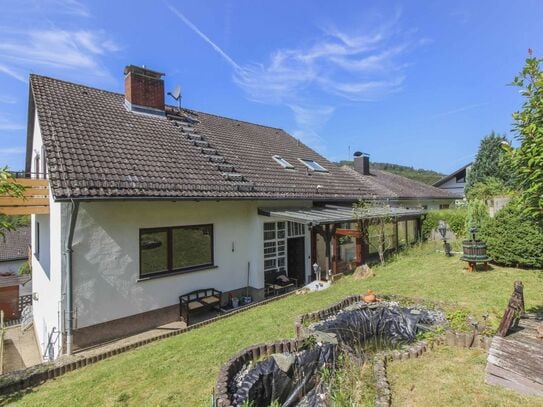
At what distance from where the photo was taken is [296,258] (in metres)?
15.2

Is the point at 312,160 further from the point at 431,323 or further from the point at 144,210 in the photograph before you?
the point at 431,323

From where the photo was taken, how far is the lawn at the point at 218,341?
18.0 feet

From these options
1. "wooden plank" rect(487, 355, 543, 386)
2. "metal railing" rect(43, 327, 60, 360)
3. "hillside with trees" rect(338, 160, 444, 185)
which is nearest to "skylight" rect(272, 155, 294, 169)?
"metal railing" rect(43, 327, 60, 360)

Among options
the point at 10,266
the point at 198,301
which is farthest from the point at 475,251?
the point at 10,266

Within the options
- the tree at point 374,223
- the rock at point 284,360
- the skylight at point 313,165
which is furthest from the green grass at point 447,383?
the skylight at point 313,165

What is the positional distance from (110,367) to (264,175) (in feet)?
32.8

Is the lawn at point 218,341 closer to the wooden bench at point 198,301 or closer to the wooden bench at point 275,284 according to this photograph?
the wooden bench at point 198,301

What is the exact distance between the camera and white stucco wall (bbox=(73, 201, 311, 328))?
29.2ft

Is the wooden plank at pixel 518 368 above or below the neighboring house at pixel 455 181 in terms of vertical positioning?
below

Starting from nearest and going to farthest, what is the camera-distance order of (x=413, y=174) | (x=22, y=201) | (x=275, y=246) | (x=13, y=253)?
(x=22, y=201) → (x=275, y=246) → (x=13, y=253) → (x=413, y=174)

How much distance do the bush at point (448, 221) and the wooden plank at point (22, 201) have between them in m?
19.7

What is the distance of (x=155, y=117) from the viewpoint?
14742mm

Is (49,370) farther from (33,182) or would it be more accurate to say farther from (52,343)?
(33,182)

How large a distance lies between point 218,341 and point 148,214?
4.83 m
